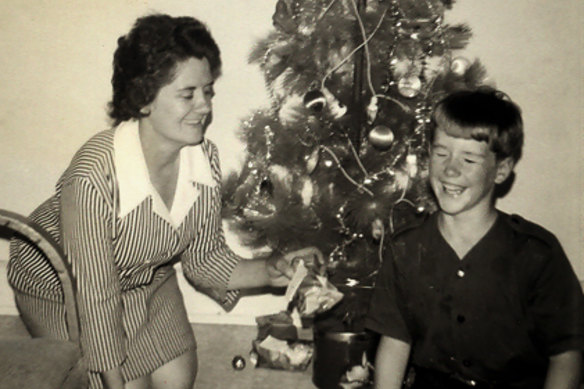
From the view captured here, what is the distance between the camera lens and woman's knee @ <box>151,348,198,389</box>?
7.36ft

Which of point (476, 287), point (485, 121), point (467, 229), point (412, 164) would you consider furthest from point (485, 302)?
point (412, 164)

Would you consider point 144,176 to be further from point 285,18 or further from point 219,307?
point 219,307

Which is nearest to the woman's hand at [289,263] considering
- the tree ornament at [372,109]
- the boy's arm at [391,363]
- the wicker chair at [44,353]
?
the boy's arm at [391,363]

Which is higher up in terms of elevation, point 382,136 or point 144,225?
point 382,136

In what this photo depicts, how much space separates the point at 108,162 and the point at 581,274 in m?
2.12

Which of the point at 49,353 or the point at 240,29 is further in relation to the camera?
the point at 240,29

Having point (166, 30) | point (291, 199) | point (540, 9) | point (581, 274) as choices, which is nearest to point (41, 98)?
point (166, 30)

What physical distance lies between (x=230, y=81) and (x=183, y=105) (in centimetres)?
78

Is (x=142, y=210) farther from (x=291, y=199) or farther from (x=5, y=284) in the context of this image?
(x=5, y=284)

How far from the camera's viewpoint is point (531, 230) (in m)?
1.71

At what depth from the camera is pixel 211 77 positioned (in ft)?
6.70

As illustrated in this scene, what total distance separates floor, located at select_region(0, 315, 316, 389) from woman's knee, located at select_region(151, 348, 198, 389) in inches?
3.6

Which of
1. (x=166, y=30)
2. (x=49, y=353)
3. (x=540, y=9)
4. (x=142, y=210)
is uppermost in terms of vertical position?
(x=540, y=9)

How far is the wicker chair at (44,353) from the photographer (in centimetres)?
141
